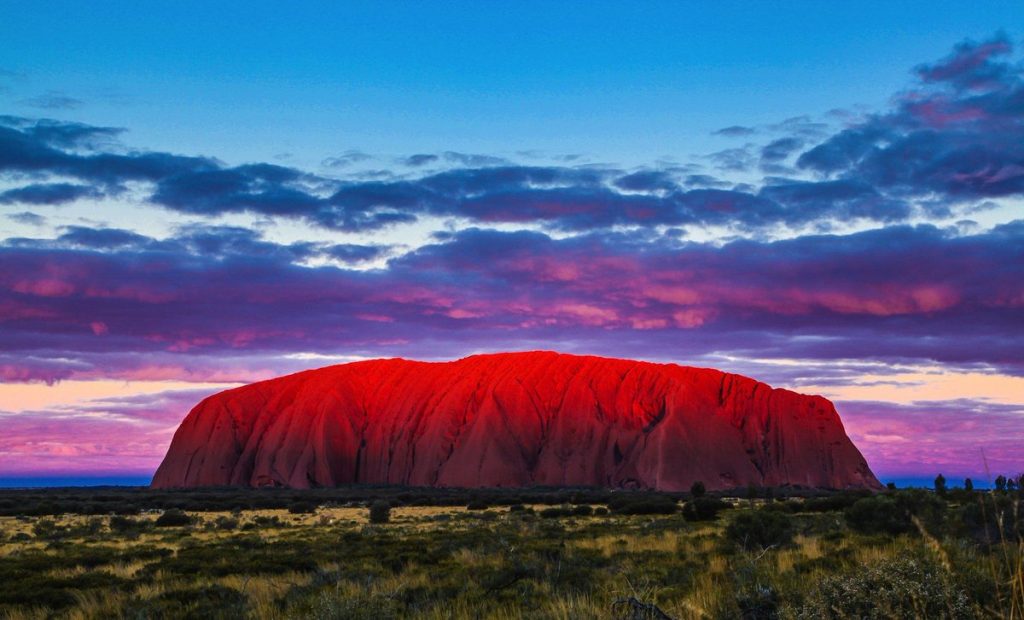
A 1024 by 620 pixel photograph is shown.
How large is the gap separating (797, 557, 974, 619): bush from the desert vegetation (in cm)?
2

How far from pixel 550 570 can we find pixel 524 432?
290 ft

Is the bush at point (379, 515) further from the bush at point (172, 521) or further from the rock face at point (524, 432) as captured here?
the rock face at point (524, 432)

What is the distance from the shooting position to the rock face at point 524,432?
9456cm

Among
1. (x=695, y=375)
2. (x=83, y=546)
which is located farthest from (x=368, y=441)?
(x=83, y=546)

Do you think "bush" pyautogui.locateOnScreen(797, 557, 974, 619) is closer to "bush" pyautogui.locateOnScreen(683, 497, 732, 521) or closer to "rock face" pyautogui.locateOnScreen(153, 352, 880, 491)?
"bush" pyautogui.locateOnScreen(683, 497, 732, 521)

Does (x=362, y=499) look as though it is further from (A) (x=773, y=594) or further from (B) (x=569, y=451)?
(A) (x=773, y=594)

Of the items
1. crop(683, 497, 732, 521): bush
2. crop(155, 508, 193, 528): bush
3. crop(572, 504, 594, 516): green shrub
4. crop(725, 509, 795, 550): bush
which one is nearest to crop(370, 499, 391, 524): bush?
crop(155, 508, 193, 528): bush

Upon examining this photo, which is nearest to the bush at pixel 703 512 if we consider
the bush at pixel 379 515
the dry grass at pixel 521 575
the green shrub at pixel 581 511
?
the green shrub at pixel 581 511

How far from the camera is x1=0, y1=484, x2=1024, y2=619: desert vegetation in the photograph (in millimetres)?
7750

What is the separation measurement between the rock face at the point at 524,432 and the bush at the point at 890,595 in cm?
8179

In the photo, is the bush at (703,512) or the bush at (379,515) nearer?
the bush at (703,512)

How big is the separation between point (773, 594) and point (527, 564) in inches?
256

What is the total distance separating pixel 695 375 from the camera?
107 m

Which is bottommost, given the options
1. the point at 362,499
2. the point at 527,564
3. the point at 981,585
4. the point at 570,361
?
the point at 362,499
